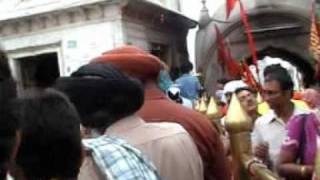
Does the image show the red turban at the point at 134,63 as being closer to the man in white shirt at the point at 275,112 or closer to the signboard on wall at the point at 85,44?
the man in white shirt at the point at 275,112

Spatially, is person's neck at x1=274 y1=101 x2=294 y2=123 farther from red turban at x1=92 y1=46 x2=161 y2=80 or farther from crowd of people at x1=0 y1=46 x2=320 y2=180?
red turban at x1=92 y1=46 x2=161 y2=80

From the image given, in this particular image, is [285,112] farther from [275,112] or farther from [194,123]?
[194,123]

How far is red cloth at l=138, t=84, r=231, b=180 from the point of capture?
306 centimetres

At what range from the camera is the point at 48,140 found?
6.06 feet

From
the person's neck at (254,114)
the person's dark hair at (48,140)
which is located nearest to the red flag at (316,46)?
the person's neck at (254,114)

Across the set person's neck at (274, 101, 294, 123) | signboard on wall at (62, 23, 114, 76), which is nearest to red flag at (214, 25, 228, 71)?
signboard on wall at (62, 23, 114, 76)

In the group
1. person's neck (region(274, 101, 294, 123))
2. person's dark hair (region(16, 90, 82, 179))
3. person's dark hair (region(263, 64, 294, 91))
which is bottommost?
person's neck (region(274, 101, 294, 123))

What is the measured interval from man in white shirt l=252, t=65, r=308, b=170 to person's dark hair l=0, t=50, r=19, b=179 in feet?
8.81

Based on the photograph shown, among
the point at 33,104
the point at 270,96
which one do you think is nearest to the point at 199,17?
the point at 270,96

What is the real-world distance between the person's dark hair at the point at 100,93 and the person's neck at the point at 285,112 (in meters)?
1.76

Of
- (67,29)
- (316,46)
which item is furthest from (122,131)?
(67,29)

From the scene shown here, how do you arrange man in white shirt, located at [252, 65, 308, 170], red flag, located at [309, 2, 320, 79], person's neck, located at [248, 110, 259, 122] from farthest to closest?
person's neck, located at [248, 110, 259, 122]
man in white shirt, located at [252, 65, 308, 170]
red flag, located at [309, 2, 320, 79]

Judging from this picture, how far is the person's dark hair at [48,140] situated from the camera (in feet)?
5.98

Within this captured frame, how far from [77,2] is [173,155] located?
1050 centimetres
